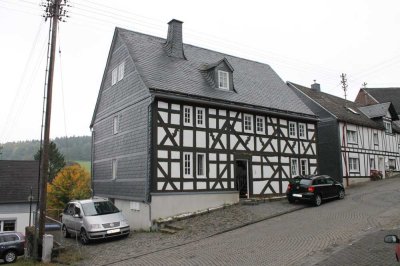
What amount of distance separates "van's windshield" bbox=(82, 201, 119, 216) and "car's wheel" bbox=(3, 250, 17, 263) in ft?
20.6

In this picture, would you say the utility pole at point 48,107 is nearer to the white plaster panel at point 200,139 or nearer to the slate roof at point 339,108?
the white plaster panel at point 200,139

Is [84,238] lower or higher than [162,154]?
lower

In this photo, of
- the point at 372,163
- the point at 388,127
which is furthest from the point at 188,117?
the point at 388,127

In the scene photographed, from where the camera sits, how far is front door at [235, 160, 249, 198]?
77.7 ft

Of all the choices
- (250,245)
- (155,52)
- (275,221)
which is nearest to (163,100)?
(155,52)

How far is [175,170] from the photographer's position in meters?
20.3

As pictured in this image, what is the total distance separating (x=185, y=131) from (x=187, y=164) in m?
1.80

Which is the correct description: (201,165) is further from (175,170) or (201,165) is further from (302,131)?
(302,131)

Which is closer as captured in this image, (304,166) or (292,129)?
(292,129)

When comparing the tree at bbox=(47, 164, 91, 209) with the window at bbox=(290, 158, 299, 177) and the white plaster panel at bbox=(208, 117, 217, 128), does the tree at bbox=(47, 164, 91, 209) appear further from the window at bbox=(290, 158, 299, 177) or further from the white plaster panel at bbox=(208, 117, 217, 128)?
the white plaster panel at bbox=(208, 117, 217, 128)

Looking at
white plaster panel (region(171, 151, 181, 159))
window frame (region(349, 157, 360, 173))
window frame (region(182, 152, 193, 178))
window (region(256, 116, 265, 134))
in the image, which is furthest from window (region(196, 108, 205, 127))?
window frame (region(349, 157, 360, 173))

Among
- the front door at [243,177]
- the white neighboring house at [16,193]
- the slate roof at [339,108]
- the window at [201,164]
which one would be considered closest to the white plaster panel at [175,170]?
the window at [201,164]

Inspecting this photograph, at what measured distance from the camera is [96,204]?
18.1 m

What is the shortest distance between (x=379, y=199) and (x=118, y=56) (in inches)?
717
